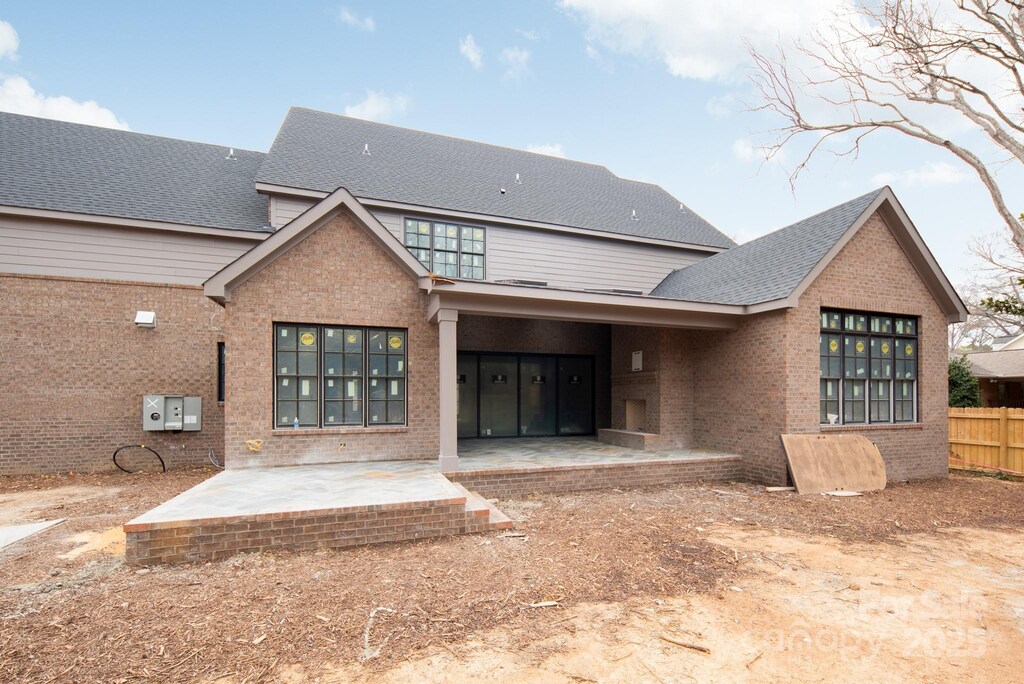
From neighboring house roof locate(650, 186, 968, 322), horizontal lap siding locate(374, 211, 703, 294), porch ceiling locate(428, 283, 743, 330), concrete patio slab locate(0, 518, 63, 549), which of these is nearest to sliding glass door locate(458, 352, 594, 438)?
horizontal lap siding locate(374, 211, 703, 294)

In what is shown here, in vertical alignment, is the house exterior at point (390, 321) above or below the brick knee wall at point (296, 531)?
above

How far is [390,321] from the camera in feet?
29.6

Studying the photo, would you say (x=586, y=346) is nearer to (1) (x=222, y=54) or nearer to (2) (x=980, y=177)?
(2) (x=980, y=177)

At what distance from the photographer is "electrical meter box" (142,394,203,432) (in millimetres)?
10125

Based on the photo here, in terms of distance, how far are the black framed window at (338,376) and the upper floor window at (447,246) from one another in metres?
3.80

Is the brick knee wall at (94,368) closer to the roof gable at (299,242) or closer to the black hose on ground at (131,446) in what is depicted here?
the black hose on ground at (131,446)

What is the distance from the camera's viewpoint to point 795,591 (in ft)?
14.3

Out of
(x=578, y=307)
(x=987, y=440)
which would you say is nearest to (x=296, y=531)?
(x=578, y=307)

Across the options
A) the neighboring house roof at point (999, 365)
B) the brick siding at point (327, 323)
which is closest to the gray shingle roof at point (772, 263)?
the brick siding at point (327, 323)

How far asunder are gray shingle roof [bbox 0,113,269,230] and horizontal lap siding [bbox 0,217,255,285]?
0.38 m

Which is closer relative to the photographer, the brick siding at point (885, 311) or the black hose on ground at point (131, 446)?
the brick siding at point (885, 311)

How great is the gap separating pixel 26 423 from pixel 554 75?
1945 cm

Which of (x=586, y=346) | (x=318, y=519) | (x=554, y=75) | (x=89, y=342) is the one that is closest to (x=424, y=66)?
(x=554, y=75)

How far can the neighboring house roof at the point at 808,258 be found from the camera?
916cm
